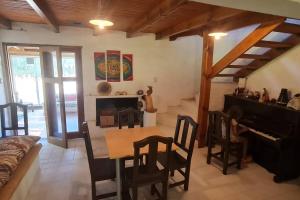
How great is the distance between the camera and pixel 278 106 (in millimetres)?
3041

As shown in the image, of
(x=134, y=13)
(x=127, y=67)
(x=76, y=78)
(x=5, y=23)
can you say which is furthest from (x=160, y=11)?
(x=5, y=23)

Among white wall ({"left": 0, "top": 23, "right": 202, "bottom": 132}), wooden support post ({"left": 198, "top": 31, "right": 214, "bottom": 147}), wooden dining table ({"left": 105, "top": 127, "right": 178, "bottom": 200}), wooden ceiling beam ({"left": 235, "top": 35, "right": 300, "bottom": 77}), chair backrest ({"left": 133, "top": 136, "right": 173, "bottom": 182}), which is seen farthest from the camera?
white wall ({"left": 0, "top": 23, "right": 202, "bottom": 132})

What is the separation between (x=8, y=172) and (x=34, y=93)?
6313 mm

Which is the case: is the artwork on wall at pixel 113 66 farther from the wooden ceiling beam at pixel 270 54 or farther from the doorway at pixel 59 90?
the wooden ceiling beam at pixel 270 54

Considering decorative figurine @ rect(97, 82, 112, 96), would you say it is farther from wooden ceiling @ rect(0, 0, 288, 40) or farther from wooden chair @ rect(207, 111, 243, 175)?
wooden chair @ rect(207, 111, 243, 175)

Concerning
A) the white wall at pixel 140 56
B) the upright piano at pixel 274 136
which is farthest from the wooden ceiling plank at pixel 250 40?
the white wall at pixel 140 56

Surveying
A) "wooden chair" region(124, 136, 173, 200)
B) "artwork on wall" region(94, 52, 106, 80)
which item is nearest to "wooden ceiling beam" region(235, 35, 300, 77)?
"wooden chair" region(124, 136, 173, 200)

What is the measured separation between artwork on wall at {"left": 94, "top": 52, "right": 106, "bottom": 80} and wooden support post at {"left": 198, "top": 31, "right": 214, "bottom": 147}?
7.33 ft

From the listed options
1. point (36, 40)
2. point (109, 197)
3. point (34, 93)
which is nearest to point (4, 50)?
point (36, 40)

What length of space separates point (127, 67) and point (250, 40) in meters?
2.73

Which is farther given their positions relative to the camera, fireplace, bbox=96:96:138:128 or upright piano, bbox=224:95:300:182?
fireplace, bbox=96:96:138:128

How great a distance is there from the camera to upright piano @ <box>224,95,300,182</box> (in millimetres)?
2771

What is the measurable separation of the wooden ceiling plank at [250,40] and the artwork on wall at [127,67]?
1.98 metres

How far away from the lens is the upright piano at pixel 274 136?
109 inches
